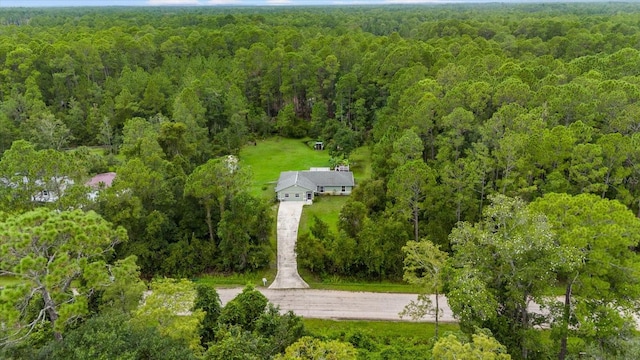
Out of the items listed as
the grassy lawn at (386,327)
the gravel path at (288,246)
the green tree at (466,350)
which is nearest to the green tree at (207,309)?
the grassy lawn at (386,327)

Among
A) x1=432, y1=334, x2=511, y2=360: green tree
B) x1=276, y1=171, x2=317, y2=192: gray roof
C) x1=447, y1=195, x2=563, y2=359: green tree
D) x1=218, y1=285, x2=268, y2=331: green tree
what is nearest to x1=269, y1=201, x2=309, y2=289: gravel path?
x1=276, y1=171, x2=317, y2=192: gray roof

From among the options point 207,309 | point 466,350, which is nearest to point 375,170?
point 207,309

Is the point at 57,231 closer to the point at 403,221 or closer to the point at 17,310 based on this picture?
the point at 17,310

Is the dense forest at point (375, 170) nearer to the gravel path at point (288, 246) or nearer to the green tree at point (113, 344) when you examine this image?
the green tree at point (113, 344)

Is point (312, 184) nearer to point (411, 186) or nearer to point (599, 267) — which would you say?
point (411, 186)

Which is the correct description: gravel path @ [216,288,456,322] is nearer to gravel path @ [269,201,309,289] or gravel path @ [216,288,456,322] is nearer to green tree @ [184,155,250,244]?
gravel path @ [269,201,309,289]

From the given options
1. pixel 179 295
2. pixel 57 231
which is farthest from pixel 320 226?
pixel 57 231
